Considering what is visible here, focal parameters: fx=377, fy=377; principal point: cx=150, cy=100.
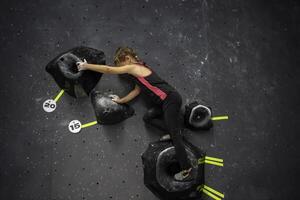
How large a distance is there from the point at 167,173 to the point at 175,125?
0.37 metres

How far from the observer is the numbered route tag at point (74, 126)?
2986 millimetres

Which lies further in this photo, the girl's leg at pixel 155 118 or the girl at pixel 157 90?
the girl's leg at pixel 155 118

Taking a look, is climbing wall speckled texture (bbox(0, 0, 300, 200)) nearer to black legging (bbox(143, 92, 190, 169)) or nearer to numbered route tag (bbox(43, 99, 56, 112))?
numbered route tag (bbox(43, 99, 56, 112))

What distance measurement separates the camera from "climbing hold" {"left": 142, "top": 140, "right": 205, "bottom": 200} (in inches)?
111

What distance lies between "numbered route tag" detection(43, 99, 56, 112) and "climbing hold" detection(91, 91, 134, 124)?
1.05 feet

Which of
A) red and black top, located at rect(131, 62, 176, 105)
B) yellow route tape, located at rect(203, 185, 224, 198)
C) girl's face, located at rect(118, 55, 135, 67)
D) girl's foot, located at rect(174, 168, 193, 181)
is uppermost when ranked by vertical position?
girl's face, located at rect(118, 55, 135, 67)

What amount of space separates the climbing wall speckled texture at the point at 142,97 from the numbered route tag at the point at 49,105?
0.03 metres

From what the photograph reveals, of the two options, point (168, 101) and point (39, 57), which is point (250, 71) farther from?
point (39, 57)

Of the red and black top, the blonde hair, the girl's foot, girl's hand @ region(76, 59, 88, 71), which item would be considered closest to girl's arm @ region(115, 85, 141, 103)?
the red and black top

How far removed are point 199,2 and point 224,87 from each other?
0.77 m

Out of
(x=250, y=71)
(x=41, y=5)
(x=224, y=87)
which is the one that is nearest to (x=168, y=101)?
(x=224, y=87)

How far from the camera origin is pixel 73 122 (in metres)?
2.99

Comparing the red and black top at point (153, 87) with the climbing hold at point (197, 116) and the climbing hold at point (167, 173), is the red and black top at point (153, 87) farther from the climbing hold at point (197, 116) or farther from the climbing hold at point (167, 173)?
the climbing hold at point (167, 173)

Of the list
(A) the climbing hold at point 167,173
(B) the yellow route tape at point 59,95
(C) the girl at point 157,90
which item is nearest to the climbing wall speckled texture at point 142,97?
(B) the yellow route tape at point 59,95
